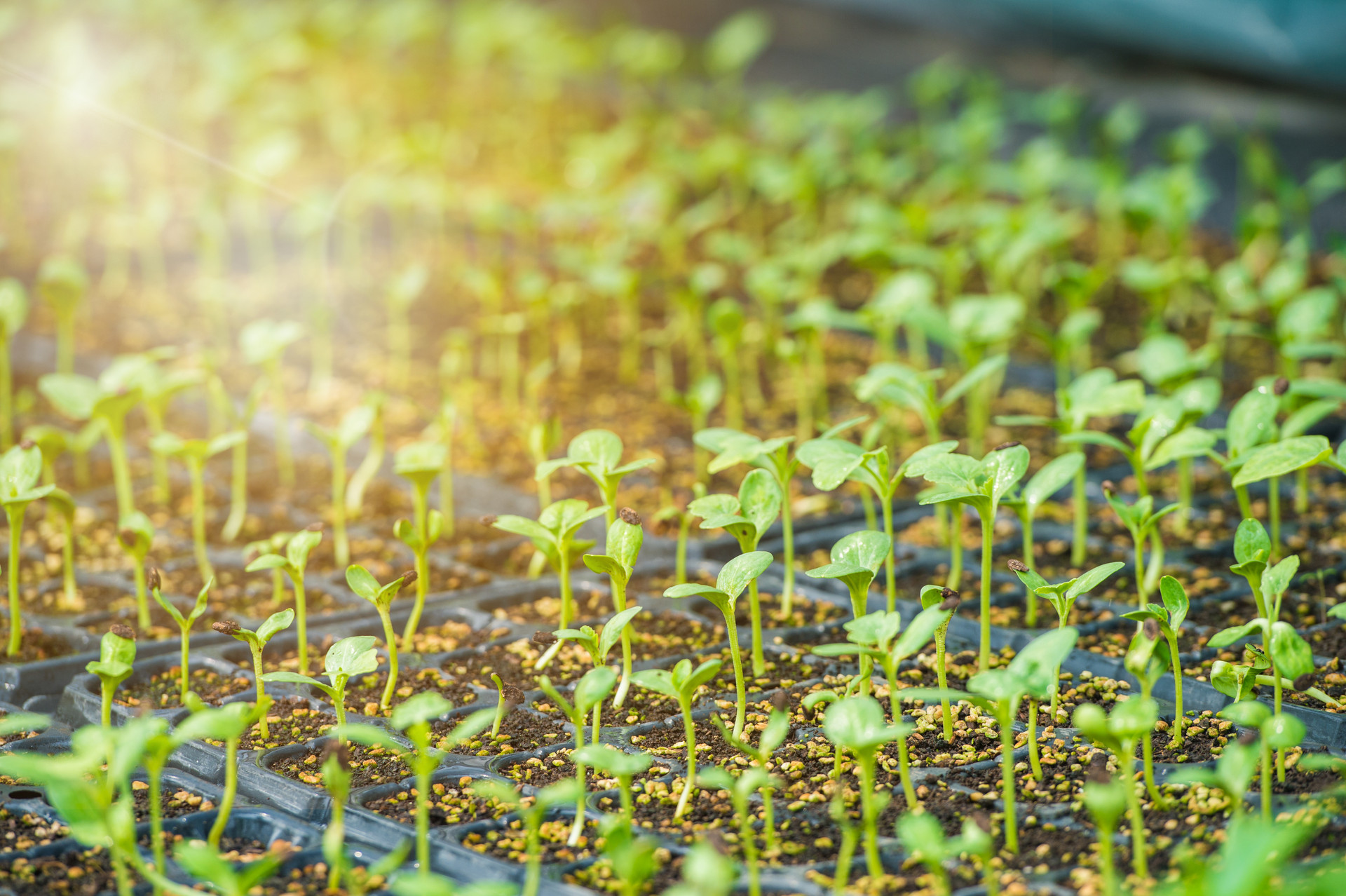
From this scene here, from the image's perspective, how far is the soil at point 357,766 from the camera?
1187mm

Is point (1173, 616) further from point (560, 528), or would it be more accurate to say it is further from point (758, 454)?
point (560, 528)

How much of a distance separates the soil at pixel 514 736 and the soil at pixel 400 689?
0.18 feet

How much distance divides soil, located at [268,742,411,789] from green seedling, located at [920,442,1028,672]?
21.1 inches

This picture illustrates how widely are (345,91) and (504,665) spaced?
354 cm

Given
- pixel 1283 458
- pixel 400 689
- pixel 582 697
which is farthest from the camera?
pixel 400 689

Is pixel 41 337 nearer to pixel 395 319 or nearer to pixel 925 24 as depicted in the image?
pixel 395 319

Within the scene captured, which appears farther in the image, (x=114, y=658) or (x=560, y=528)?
(x=560, y=528)

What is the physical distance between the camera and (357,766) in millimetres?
1215

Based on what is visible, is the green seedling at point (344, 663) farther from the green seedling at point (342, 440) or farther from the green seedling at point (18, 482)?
the green seedling at point (342, 440)

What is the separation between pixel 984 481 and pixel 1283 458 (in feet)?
0.94

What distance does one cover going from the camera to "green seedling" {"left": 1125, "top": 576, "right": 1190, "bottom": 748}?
1128 millimetres

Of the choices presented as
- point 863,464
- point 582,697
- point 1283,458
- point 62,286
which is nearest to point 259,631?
point 582,697

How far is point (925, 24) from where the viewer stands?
17.6 feet

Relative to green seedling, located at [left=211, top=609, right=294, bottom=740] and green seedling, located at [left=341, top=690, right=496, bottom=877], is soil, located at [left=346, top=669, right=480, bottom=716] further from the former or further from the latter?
green seedling, located at [left=341, top=690, right=496, bottom=877]
